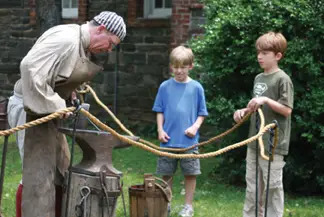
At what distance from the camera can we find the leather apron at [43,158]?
5.93 meters

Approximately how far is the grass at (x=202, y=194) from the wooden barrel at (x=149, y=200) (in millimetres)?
998

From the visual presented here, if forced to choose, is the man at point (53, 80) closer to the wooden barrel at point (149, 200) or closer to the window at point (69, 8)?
the wooden barrel at point (149, 200)

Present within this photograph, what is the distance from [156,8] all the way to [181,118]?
778 cm

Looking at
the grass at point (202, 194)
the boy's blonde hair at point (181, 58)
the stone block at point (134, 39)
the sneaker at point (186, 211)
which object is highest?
the boy's blonde hair at point (181, 58)

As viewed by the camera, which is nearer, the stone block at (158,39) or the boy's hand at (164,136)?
the boy's hand at (164,136)

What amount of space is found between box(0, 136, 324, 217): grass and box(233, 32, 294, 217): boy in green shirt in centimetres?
103

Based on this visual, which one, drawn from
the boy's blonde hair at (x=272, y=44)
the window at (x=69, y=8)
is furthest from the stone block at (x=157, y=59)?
the boy's blonde hair at (x=272, y=44)

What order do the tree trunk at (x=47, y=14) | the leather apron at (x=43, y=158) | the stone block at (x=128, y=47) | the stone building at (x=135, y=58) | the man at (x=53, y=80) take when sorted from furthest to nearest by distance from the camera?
the stone block at (x=128, y=47), the stone building at (x=135, y=58), the tree trunk at (x=47, y=14), the leather apron at (x=43, y=158), the man at (x=53, y=80)

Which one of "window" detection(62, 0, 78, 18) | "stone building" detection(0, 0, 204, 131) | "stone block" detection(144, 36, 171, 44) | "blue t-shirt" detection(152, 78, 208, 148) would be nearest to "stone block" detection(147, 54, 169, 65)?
"stone building" detection(0, 0, 204, 131)

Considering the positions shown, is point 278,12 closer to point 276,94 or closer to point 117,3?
point 276,94

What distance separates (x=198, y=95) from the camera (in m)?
7.90

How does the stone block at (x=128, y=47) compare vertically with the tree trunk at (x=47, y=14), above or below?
below

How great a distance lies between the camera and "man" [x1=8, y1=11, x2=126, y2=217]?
18.7 feet

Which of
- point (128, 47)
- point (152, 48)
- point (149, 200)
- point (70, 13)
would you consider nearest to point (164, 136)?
point (149, 200)
